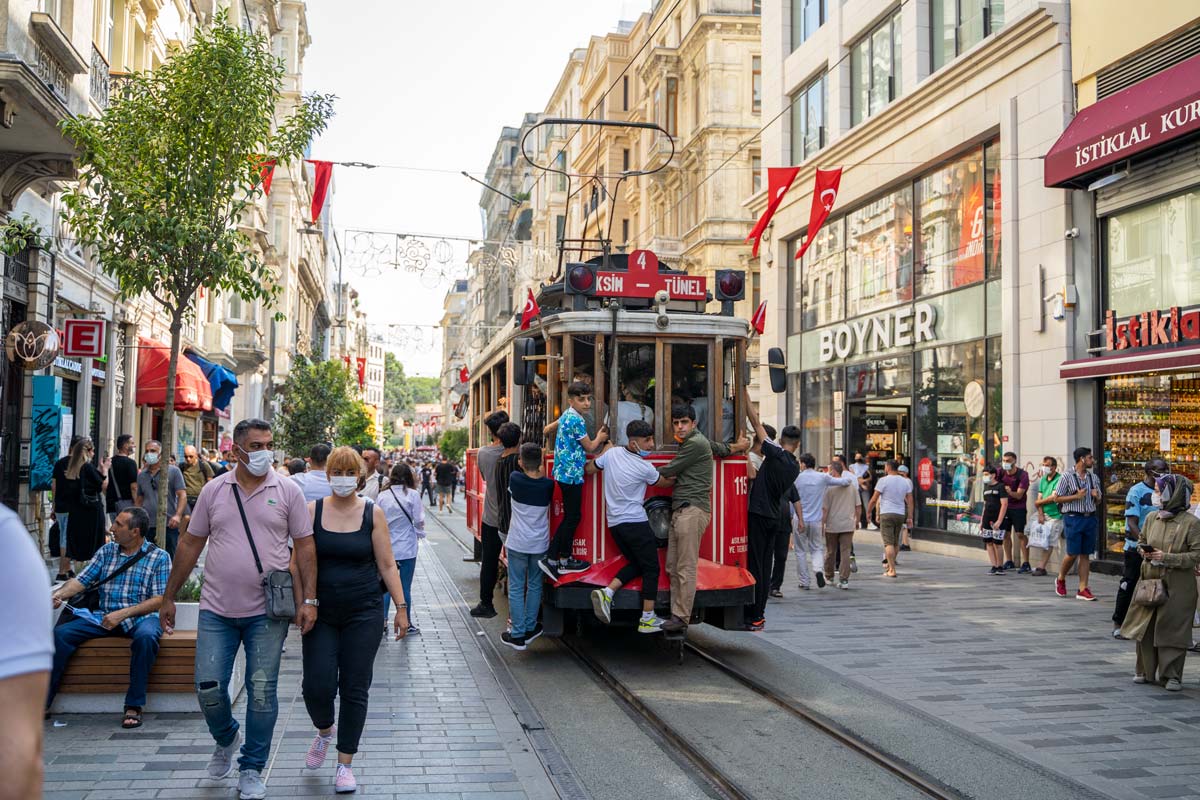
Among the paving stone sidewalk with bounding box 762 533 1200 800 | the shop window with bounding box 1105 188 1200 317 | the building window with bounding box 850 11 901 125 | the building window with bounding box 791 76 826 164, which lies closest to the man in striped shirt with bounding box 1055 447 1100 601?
the paving stone sidewalk with bounding box 762 533 1200 800

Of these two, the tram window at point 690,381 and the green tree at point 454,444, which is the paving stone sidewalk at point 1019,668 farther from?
the green tree at point 454,444

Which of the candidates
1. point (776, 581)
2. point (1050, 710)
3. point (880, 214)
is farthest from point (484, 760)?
point (880, 214)

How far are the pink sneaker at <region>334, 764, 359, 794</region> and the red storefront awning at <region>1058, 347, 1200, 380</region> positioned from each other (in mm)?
12117

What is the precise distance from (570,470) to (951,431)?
1274 cm

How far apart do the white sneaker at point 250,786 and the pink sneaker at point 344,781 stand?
352mm

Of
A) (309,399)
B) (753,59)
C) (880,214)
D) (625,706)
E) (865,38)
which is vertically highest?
(753,59)

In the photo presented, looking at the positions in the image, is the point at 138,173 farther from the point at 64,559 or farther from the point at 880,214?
the point at 880,214

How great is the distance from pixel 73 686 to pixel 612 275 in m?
5.36

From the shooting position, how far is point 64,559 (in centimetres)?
1292

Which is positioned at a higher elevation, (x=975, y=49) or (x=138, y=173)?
(x=975, y=49)

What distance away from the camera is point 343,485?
5.67 metres

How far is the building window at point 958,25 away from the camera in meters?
18.7

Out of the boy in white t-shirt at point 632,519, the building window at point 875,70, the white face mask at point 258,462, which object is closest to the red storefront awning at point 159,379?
the building window at point 875,70

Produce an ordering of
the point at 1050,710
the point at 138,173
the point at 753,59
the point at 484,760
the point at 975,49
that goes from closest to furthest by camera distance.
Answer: the point at 484,760
the point at 1050,710
the point at 138,173
the point at 975,49
the point at 753,59
